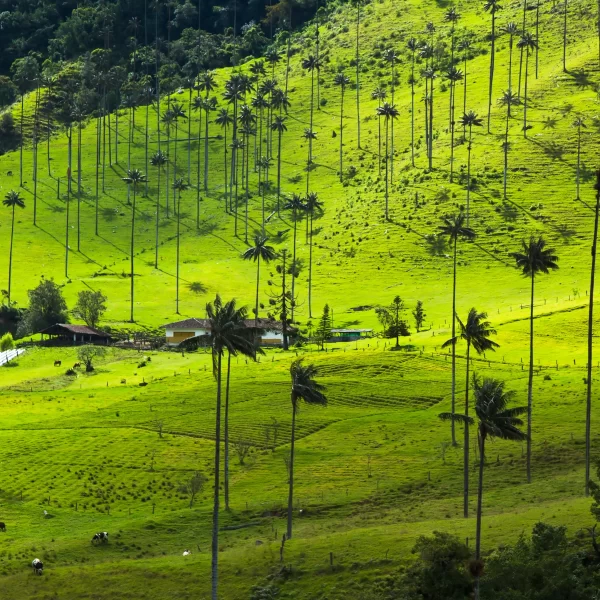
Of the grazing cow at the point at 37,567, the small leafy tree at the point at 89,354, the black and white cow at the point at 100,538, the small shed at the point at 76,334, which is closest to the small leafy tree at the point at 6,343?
the small shed at the point at 76,334

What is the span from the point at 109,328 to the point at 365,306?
39.7 meters

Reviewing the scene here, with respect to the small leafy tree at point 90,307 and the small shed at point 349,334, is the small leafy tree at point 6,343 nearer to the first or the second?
the small leafy tree at point 90,307

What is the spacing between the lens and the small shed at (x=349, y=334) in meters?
179

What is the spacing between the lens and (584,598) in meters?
72.8

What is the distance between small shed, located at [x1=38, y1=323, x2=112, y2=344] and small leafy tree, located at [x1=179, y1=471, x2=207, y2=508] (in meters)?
77.6

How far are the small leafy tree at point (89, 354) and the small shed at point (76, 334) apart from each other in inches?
240

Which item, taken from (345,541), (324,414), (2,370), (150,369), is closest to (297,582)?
(345,541)

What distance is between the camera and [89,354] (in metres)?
172

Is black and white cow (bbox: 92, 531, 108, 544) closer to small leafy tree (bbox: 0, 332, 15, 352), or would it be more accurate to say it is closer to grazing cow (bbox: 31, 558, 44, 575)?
grazing cow (bbox: 31, 558, 44, 575)

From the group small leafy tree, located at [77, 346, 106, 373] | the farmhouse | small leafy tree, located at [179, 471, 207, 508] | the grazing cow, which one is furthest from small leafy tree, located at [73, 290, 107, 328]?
the grazing cow

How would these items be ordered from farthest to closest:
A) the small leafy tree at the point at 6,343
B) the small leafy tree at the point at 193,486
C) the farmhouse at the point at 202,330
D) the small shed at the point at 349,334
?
1. the small leafy tree at the point at 6,343
2. the farmhouse at the point at 202,330
3. the small shed at the point at 349,334
4. the small leafy tree at the point at 193,486

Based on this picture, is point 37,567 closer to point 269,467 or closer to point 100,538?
point 100,538

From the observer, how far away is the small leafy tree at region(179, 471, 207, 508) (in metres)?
109

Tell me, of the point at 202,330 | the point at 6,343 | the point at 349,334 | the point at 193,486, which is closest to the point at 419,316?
the point at 349,334
